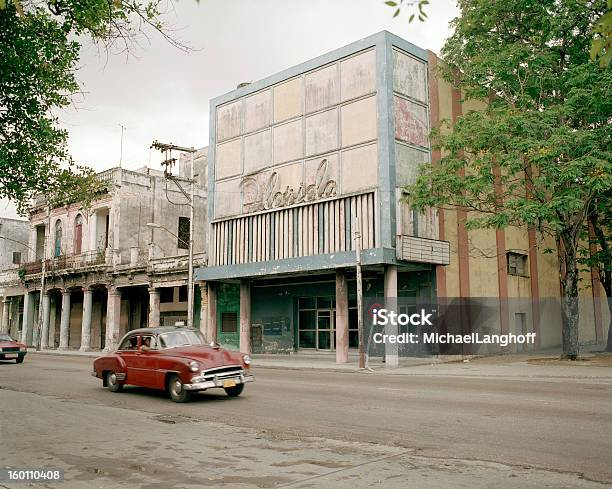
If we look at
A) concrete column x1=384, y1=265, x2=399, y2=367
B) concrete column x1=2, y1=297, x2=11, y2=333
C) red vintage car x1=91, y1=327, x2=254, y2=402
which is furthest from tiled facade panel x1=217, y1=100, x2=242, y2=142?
concrete column x1=2, y1=297, x2=11, y2=333

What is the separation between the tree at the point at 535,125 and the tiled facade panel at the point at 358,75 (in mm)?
3672

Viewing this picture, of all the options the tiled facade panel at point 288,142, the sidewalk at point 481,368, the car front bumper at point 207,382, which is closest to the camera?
the car front bumper at point 207,382

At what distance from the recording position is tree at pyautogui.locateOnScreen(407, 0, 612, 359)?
69.7 feet

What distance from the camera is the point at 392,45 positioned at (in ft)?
90.2

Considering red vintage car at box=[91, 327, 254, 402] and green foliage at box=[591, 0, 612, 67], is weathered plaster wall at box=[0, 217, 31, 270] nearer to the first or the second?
red vintage car at box=[91, 327, 254, 402]

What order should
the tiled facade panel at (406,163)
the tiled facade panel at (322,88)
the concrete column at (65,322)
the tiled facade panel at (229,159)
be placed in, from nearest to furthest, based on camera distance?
the tiled facade panel at (406,163), the tiled facade panel at (322,88), the tiled facade panel at (229,159), the concrete column at (65,322)

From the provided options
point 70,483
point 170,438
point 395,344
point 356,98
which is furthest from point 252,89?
point 70,483

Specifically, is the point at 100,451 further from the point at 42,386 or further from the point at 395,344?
the point at 395,344

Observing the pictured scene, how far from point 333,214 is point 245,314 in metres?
8.26

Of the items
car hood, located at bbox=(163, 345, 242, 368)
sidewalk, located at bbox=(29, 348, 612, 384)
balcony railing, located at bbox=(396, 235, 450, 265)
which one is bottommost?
sidewalk, located at bbox=(29, 348, 612, 384)

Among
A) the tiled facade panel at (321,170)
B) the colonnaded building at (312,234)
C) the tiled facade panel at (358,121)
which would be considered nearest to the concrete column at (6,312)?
the colonnaded building at (312,234)

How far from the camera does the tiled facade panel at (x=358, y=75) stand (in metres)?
27.6

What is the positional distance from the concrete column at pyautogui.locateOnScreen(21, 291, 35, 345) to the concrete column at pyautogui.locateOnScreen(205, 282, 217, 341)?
71.0ft

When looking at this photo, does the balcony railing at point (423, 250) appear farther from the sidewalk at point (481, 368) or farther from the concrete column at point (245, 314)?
the concrete column at point (245, 314)
